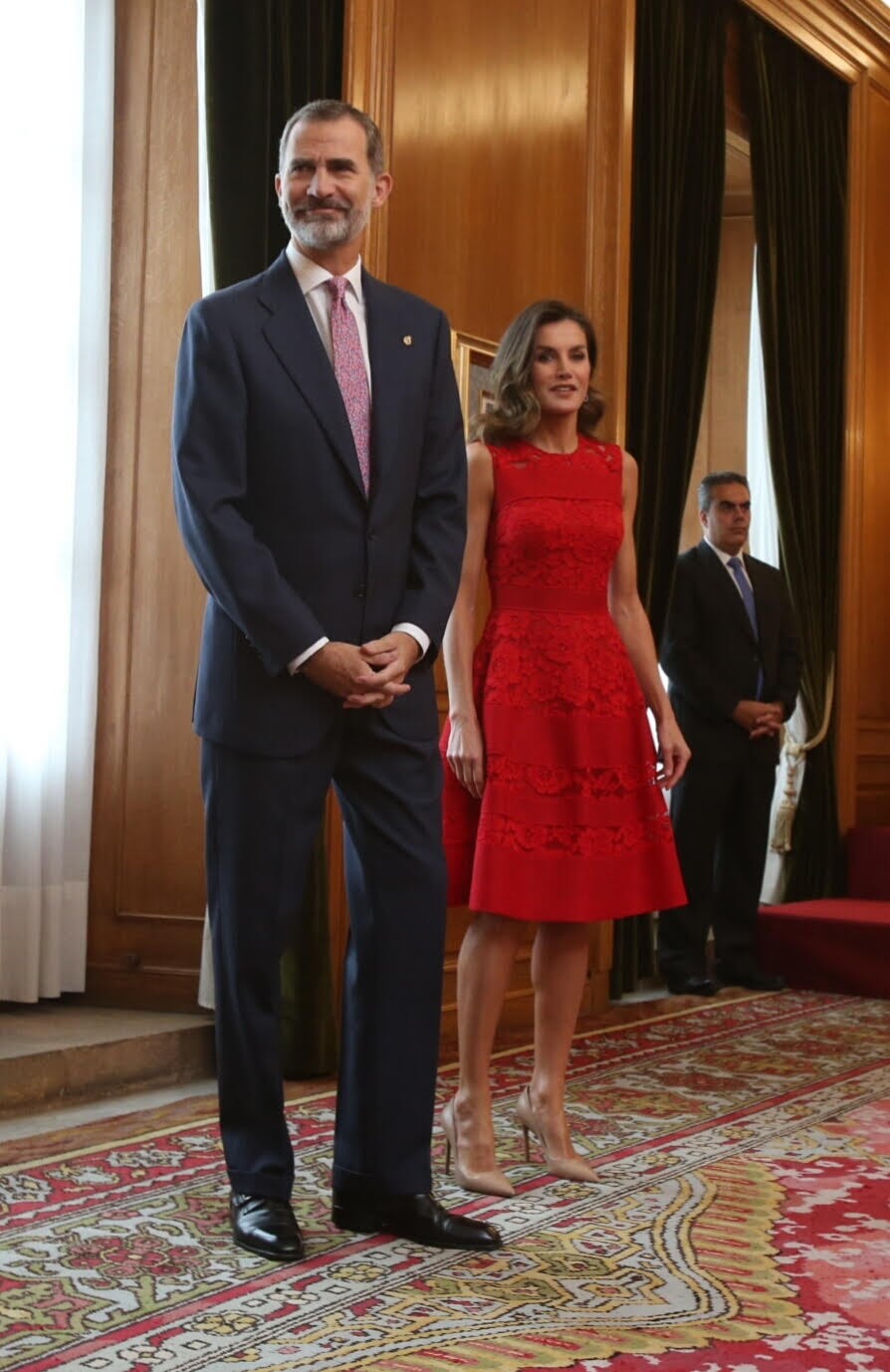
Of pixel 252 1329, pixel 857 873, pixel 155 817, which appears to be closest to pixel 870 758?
pixel 857 873

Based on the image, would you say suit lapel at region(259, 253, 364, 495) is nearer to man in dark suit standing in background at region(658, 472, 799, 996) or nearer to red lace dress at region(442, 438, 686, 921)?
red lace dress at region(442, 438, 686, 921)

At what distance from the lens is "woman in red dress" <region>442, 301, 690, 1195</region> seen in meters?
3.04

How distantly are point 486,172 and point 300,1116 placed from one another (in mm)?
2693

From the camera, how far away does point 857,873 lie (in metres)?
7.11

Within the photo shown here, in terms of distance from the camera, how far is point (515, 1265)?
250 cm

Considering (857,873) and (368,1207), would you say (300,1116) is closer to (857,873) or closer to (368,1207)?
(368,1207)

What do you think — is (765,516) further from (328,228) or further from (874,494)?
(328,228)

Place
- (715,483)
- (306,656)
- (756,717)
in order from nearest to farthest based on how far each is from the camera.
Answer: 1. (306,656)
2. (756,717)
3. (715,483)

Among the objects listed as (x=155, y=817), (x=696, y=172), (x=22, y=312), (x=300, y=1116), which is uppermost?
(x=696, y=172)

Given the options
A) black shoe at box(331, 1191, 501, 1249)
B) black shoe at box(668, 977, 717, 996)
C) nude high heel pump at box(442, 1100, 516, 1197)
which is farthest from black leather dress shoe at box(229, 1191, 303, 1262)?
black shoe at box(668, 977, 717, 996)

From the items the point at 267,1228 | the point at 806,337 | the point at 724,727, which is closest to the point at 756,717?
the point at 724,727

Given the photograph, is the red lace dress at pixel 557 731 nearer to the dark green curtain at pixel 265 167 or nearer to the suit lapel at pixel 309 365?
the suit lapel at pixel 309 365

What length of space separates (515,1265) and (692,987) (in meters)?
3.26

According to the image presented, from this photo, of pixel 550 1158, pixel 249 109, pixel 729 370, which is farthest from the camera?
pixel 729 370
